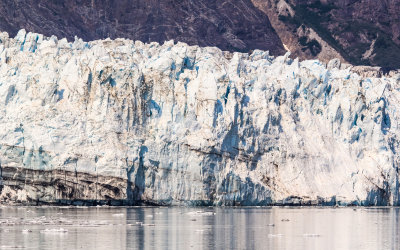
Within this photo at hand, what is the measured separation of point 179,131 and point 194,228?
9324mm

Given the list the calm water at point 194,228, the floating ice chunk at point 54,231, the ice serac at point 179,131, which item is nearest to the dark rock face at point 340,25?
the ice serac at point 179,131

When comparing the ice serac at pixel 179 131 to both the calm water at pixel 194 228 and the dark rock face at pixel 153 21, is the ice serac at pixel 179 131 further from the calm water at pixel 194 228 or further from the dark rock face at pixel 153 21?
the dark rock face at pixel 153 21

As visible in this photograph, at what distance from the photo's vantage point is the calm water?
1465 inches

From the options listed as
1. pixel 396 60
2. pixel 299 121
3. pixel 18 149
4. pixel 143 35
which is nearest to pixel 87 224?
pixel 18 149

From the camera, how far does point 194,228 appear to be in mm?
42969

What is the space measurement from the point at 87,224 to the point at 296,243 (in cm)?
927

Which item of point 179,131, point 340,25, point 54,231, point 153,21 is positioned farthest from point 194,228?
point 340,25

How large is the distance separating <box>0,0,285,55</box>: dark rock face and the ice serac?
53399 millimetres

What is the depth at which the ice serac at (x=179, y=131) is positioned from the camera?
4934 cm

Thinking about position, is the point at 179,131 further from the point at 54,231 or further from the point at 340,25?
the point at 340,25

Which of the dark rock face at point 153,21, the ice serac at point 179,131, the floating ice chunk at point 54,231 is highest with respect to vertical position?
the dark rock face at point 153,21

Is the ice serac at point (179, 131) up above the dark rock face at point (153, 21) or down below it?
below

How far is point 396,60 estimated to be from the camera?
119m

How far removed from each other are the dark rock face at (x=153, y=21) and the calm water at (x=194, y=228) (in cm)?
6038
